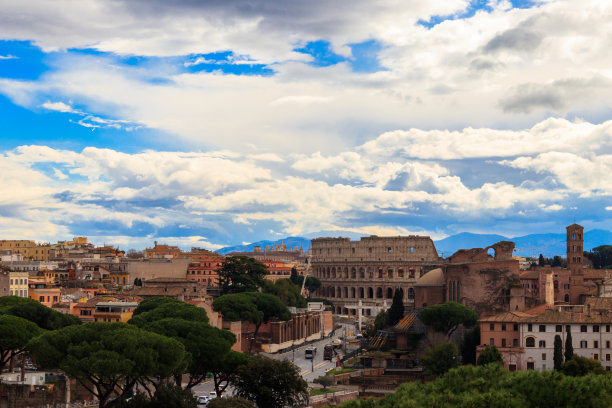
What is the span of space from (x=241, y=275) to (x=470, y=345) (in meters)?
41.4

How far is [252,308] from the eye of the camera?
8938 cm

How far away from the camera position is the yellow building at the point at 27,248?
17150 centimetres

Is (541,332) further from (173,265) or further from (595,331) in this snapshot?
(173,265)

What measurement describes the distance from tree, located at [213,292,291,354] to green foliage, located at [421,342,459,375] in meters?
20.9

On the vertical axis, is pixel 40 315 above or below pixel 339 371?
above

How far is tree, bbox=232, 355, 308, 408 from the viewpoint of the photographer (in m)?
57.6

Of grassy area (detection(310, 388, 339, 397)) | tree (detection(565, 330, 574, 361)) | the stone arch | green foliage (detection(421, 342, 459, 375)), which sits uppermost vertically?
the stone arch

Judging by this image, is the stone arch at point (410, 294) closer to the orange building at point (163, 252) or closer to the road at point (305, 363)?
the orange building at point (163, 252)

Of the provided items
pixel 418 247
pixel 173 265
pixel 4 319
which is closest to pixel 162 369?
pixel 4 319

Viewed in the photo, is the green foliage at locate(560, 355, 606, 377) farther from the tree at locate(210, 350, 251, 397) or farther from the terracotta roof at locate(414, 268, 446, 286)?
the terracotta roof at locate(414, 268, 446, 286)

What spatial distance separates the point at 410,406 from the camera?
35.7 meters

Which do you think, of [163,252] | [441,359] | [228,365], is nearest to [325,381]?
[441,359]

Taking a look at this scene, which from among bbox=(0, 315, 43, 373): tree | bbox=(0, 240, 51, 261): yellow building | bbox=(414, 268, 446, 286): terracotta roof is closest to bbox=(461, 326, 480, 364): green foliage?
bbox=(414, 268, 446, 286): terracotta roof

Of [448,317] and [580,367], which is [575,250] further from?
[580,367]
